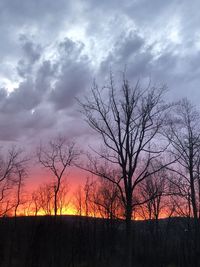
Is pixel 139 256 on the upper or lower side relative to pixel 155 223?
lower

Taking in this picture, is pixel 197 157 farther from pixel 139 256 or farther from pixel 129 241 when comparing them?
pixel 139 256

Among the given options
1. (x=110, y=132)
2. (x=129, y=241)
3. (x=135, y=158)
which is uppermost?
(x=110, y=132)

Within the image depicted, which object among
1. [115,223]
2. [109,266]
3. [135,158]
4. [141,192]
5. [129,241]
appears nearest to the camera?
[129,241]

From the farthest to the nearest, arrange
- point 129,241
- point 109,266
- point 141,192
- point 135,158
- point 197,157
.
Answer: point 141,192, point 109,266, point 197,157, point 135,158, point 129,241

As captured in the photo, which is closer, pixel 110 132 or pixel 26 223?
pixel 110 132

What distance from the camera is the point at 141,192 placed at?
51.7m

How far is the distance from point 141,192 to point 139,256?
10.6 metres

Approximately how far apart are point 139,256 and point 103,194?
13.4 metres

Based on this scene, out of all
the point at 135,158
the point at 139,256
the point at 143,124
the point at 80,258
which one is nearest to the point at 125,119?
the point at 143,124

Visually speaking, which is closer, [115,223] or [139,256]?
[139,256]

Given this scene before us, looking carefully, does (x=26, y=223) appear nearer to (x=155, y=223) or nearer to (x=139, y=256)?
(x=139, y=256)

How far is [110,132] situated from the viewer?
797 inches

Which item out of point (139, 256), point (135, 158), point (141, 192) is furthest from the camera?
point (141, 192)

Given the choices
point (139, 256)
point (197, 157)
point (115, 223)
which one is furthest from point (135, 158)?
point (115, 223)
